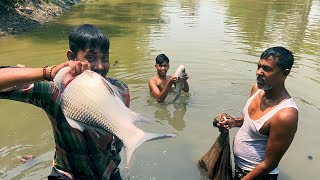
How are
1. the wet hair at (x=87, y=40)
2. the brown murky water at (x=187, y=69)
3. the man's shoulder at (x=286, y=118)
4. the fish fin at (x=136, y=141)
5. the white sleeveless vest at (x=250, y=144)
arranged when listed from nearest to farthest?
the fish fin at (x=136, y=141) < the wet hair at (x=87, y=40) < the man's shoulder at (x=286, y=118) < the white sleeveless vest at (x=250, y=144) < the brown murky water at (x=187, y=69)

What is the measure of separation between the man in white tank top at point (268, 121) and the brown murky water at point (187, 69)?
155 cm

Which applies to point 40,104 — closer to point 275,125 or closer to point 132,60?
point 275,125

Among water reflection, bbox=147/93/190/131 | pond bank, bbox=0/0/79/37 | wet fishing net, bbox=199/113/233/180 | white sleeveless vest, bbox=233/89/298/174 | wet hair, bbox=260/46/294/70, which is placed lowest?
water reflection, bbox=147/93/190/131

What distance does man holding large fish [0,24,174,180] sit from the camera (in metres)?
1.78

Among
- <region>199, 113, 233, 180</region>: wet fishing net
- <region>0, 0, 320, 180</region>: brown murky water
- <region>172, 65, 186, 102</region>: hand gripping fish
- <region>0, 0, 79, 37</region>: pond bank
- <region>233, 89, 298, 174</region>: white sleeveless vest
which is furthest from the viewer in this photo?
<region>0, 0, 79, 37</region>: pond bank

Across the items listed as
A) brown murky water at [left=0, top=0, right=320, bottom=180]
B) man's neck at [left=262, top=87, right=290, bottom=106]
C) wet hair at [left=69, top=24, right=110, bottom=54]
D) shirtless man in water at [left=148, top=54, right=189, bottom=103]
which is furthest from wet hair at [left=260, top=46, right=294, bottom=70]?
shirtless man in water at [left=148, top=54, right=189, bottom=103]

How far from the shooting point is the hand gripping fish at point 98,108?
1.76 metres

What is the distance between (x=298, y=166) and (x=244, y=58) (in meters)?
5.89

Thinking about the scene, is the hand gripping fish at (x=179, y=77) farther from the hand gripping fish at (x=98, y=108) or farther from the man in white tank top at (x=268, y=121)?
the hand gripping fish at (x=98, y=108)

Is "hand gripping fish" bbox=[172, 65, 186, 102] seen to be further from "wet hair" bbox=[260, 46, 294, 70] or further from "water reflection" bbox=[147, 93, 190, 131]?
"wet hair" bbox=[260, 46, 294, 70]

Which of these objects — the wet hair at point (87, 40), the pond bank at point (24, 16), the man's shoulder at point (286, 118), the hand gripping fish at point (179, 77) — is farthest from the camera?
the pond bank at point (24, 16)

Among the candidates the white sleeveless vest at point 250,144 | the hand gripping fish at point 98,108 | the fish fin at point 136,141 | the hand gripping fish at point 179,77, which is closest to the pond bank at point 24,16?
the hand gripping fish at point 179,77

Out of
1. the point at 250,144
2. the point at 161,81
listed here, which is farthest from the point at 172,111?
the point at 250,144

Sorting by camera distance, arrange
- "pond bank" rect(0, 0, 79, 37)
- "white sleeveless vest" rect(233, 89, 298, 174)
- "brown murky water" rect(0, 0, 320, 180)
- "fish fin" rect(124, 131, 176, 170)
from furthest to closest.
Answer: "pond bank" rect(0, 0, 79, 37) < "brown murky water" rect(0, 0, 320, 180) < "white sleeveless vest" rect(233, 89, 298, 174) < "fish fin" rect(124, 131, 176, 170)
